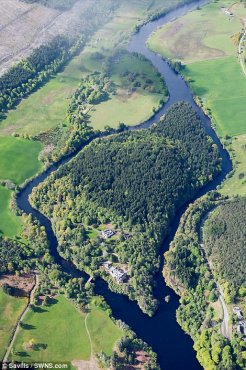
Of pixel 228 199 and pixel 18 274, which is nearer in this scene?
pixel 18 274

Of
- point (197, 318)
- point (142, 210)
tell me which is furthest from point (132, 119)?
point (197, 318)

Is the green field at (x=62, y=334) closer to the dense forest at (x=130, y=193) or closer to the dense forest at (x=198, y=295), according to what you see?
the dense forest at (x=130, y=193)

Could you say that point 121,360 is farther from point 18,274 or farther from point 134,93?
point 134,93

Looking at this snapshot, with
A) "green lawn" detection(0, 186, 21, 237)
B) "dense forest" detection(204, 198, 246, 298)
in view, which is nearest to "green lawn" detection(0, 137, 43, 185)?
"green lawn" detection(0, 186, 21, 237)

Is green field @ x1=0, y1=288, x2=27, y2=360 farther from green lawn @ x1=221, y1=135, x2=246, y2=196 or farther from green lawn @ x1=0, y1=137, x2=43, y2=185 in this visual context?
green lawn @ x1=221, y1=135, x2=246, y2=196

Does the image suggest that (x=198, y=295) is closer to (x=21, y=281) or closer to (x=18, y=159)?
(x=21, y=281)

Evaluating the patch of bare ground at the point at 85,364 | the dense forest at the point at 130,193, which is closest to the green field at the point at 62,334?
the patch of bare ground at the point at 85,364
